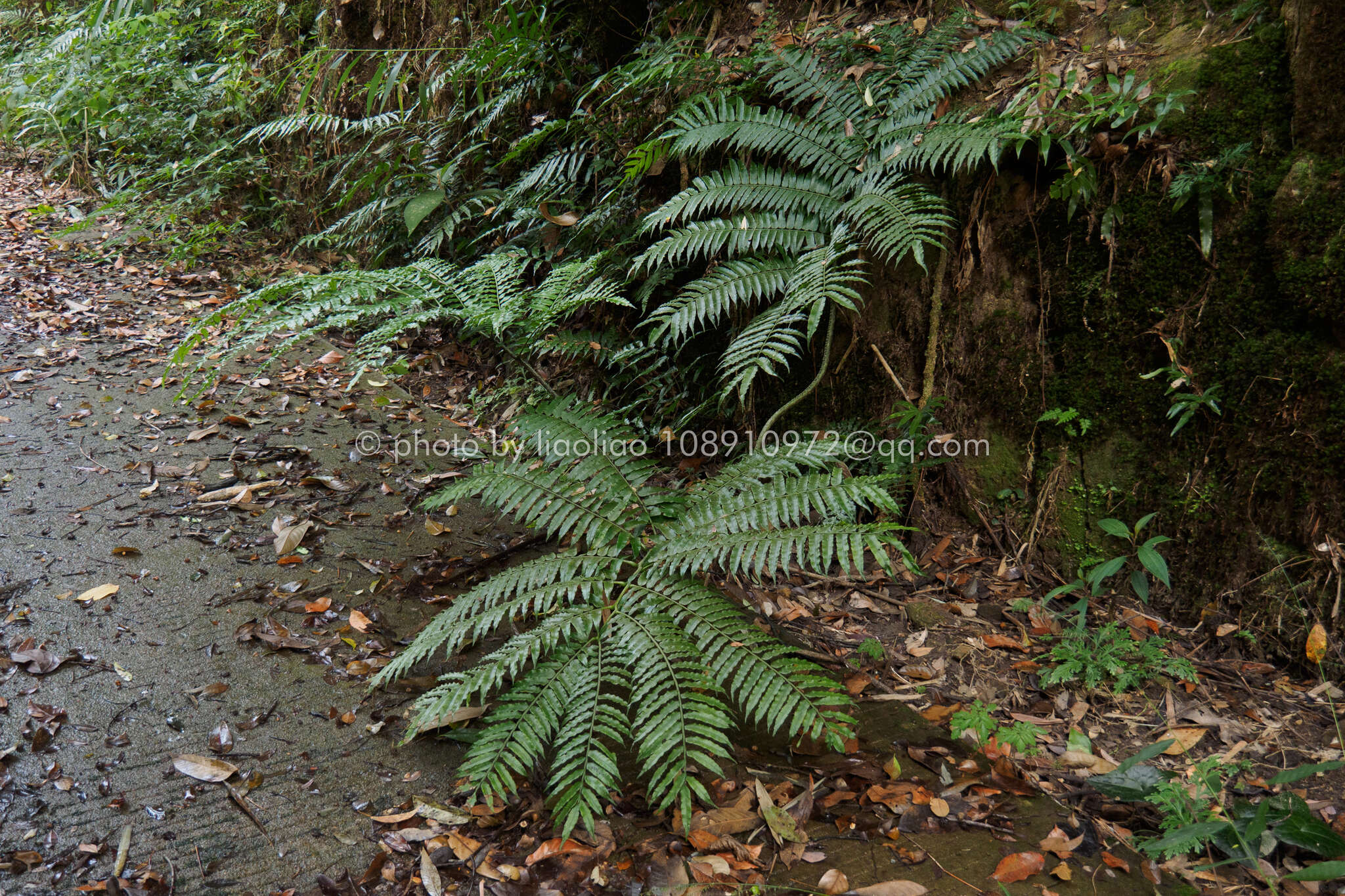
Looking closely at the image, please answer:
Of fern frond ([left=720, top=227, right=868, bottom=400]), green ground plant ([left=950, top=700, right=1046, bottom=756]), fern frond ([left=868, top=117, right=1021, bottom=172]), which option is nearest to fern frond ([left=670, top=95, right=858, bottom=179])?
fern frond ([left=868, top=117, right=1021, bottom=172])

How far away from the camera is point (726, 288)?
3.06 metres

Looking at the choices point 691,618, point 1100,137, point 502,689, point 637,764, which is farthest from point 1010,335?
point 502,689

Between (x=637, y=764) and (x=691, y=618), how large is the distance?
0.48m

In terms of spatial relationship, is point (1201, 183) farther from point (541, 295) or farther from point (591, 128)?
point (591, 128)

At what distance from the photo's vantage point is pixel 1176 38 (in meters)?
2.83

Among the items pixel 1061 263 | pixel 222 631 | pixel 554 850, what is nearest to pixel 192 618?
pixel 222 631

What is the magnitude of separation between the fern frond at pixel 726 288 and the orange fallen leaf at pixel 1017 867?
2.04 metres

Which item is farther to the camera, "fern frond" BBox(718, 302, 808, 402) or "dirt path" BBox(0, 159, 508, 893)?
"fern frond" BBox(718, 302, 808, 402)

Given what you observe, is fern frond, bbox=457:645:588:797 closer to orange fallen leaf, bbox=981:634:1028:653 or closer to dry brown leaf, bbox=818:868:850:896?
dry brown leaf, bbox=818:868:850:896

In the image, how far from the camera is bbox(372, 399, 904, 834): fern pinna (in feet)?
6.52

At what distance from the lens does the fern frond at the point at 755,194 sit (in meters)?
3.16

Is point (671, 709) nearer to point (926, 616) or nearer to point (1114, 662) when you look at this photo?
point (926, 616)

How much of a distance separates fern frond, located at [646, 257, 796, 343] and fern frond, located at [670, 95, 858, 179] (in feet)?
1.52

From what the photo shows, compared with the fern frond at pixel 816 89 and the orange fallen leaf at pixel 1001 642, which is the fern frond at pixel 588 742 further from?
the fern frond at pixel 816 89
